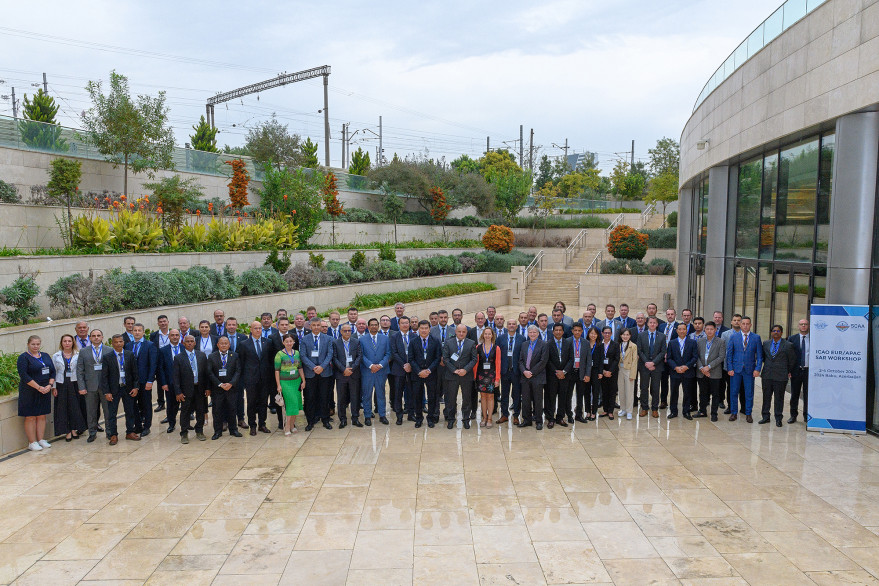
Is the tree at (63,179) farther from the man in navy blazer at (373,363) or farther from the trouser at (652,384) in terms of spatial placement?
the trouser at (652,384)

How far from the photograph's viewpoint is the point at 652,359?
10.4 metres

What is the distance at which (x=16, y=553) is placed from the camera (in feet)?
19.0

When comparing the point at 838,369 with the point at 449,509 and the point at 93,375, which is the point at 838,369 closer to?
the point at 449,509

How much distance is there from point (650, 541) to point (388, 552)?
8.24 feet

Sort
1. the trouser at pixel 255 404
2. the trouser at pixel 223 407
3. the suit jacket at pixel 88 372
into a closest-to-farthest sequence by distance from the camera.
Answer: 1. the suit jacket at pixel 88 372
2. the trouser at pixel 223 407
3. the trouser at pixel 255 404

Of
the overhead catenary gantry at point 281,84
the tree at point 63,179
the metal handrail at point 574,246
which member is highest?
the overhead catenary gantry at point 281,84

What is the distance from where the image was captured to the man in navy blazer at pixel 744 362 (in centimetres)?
988

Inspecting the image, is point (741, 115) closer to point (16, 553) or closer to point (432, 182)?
point (16, 553)

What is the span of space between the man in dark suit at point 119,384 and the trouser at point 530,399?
584 centimetres

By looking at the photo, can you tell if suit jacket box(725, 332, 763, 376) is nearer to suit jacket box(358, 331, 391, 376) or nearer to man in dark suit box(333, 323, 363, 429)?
suit jacket box(358, 331, 391, 376)

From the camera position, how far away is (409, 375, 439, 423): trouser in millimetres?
9992

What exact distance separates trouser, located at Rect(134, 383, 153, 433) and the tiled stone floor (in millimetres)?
246

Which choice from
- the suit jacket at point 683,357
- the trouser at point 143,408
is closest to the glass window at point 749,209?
the suit jacket at point 683,357

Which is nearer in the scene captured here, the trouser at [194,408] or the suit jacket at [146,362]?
the trouser at [194,408]
